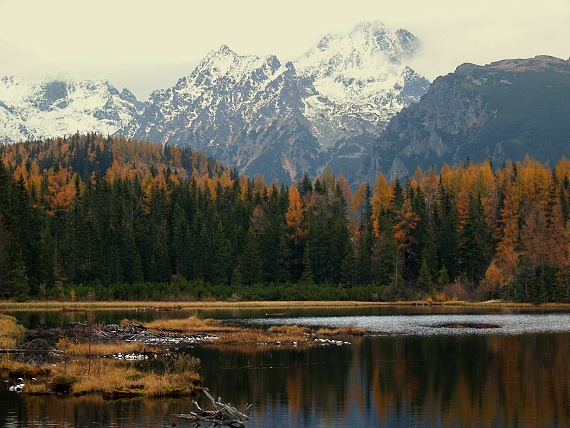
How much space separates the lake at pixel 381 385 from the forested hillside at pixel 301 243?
59019 mm

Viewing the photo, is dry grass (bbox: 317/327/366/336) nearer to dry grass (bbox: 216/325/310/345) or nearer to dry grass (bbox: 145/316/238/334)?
dry grass (bbox: 216/325/310/345)

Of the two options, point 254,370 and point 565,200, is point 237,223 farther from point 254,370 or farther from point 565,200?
point 254,370

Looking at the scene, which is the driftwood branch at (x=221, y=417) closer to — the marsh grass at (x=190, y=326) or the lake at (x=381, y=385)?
the lake at (x=381, y=385)

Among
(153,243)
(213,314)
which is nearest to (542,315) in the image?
(213,314)

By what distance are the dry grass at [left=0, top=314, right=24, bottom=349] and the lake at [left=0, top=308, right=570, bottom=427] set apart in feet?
48.7

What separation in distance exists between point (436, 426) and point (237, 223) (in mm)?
141966

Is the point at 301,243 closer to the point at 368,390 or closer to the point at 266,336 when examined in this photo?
the point at 266,336

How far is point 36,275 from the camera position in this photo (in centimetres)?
13400

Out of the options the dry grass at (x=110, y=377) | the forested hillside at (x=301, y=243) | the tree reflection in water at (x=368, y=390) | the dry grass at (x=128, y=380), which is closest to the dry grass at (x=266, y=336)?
the tree reflection in water at (x=368, y=390)

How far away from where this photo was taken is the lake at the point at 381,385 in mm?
43188

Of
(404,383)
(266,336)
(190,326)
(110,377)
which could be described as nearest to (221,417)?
(110,377)

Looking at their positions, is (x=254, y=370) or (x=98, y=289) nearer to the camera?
(x=254, y=370)

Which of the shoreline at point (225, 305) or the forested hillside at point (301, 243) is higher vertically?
the forested hillside at point (301, 243)

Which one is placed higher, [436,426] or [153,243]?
[153,243]
